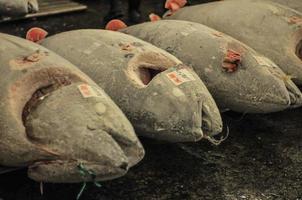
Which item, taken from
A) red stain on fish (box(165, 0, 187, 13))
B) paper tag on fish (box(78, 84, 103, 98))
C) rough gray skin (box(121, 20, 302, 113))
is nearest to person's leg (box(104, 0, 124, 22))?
red stain on fish (box(165, 0, 187, 13))

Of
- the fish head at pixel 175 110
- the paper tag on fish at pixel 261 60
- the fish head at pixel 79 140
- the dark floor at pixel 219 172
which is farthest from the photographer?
the paper tag on fish at pixel 261 60

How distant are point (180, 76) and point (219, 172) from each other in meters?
0.50

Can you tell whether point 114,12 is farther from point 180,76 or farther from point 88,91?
point 88,91

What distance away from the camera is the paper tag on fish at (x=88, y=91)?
6.38 ft

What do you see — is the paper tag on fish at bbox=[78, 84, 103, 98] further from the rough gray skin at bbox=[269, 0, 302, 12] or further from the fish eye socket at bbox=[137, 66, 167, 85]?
the rough gray skin at bbox=[269, 0, 302, 12]

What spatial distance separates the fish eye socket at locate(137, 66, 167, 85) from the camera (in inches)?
91.0

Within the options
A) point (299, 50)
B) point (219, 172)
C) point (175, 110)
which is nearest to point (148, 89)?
point (175, 110)

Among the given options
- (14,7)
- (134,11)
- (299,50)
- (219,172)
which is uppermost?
(14,7)

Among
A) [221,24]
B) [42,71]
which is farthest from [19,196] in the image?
[221,24]

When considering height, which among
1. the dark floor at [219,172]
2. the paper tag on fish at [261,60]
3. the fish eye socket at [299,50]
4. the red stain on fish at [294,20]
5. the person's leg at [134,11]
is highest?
the red stain on fish at [294,20]

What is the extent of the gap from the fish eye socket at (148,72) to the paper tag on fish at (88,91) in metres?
0.33

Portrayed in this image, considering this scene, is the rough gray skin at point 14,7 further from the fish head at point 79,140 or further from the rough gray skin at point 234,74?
the fish head at point 79,140

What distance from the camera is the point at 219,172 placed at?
2391mm

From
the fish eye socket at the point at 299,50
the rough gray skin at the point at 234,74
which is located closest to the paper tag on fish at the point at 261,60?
the rough gray skin at the point at 234,74
